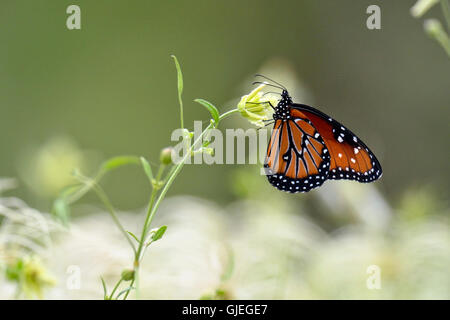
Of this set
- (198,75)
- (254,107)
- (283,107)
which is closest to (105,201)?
(254,107)

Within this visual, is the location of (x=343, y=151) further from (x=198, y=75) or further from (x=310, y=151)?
(x=198, y=75)

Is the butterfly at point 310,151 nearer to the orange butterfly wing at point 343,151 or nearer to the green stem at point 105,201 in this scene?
the orange butterfly wing at point 343,151

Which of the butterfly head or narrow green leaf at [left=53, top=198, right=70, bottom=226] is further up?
the butterfly head

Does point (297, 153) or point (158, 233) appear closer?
point (158, 233)

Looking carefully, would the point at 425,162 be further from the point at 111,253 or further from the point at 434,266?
the point at 111,253

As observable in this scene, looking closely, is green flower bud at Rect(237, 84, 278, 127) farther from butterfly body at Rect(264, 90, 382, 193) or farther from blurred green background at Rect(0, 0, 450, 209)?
blurred green background at Rect(0, 0, 450, 209)

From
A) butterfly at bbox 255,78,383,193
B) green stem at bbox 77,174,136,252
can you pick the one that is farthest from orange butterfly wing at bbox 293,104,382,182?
green stem at bbox 77,174,136,252

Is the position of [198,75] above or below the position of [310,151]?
above
